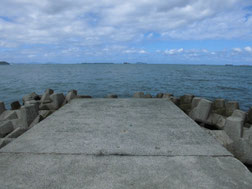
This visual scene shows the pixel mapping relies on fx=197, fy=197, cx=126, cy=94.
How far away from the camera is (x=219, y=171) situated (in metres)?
2.08

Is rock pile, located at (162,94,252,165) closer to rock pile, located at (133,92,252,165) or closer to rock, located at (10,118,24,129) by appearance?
rock pile, located at (133,92,252,165)

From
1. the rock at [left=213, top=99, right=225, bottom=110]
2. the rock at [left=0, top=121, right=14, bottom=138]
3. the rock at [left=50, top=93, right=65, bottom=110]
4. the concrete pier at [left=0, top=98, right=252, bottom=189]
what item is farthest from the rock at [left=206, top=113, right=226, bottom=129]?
the rock at [left=0, top=121, right=14, bottom=138]

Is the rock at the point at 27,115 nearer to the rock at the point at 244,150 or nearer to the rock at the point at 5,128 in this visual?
the rock at the point at 5,128

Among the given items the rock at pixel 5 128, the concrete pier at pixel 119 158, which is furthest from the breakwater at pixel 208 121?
the concrete pier at pixel 119 158

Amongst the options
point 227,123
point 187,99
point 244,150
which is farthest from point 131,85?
point 244,150

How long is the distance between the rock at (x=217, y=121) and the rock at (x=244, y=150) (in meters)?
1.69

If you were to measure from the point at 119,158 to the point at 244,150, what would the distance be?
227cm

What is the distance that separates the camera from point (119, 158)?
233cm

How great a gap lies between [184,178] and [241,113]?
379 cm

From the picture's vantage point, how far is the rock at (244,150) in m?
3.25

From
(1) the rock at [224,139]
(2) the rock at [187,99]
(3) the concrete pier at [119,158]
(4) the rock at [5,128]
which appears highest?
(3) the concrete pier at [119,158]

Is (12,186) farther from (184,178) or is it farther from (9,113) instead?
(9,113)

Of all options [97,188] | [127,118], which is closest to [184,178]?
[97,188]

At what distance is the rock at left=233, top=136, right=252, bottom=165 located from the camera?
3.25 meters
